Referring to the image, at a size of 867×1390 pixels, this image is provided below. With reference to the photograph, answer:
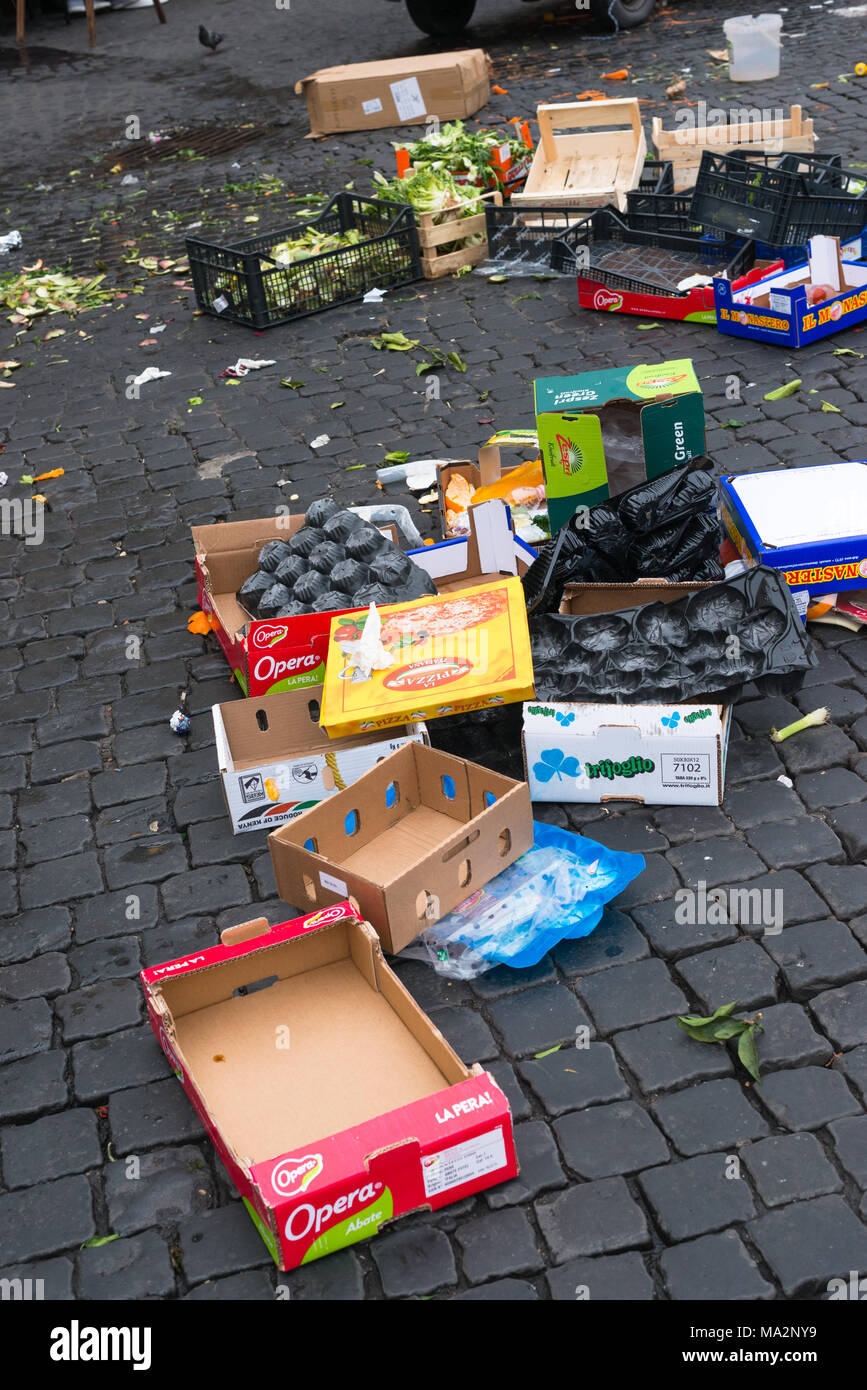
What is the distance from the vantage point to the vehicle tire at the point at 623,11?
43.0 ft

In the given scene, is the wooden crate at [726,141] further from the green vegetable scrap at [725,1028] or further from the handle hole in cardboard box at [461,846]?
the green vegetable scrap at [725,1028]

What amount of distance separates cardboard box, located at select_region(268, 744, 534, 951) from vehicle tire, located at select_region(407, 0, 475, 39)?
12440mm

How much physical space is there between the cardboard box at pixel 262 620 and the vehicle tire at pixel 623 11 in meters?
10.7

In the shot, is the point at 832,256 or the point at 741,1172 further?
the point at 832,256

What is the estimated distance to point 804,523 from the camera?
454cm

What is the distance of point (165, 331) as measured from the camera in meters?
8.18

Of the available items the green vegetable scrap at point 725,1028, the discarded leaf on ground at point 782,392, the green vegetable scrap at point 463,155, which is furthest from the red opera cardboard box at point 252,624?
the green vegetable scrap at point 463,155

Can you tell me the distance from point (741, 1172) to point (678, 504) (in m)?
2.46

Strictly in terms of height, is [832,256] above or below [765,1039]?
above

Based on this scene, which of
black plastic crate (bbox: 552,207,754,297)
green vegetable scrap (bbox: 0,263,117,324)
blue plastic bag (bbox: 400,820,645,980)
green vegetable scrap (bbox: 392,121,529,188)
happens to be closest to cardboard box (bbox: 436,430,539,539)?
blue plastic bag (bbox: 400,820,645,980)

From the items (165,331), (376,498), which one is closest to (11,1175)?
(376,498)

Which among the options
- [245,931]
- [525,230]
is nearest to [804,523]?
[245,931]

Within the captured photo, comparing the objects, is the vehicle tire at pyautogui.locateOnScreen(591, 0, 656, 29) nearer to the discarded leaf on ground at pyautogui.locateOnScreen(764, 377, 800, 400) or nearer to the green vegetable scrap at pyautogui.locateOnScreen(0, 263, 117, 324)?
the green vegetable scrap at pyautogui.locateOnScreen(0, 263, 117, 324)
